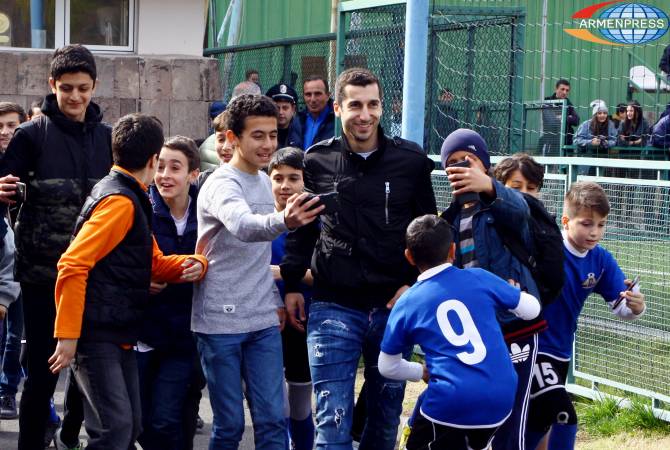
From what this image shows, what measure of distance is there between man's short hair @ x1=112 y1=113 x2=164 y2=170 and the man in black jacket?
813 millimetres

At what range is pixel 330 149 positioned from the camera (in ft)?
18.8

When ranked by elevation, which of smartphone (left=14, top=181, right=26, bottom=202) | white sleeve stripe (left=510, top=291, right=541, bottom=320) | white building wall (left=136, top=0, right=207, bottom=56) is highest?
white building wall (left=136, top=0, right=207, bottom=56)

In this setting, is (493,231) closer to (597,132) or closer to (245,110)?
(245,110)

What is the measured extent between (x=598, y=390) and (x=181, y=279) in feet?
11.7

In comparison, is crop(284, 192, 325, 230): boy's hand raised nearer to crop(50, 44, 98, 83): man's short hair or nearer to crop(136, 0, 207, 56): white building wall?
crop(50, 44, 98, 83): man's short hair

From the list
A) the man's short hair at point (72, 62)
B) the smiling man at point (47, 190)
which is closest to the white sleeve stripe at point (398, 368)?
the smiling man at point (47, 190)

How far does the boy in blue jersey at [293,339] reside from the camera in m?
6.05

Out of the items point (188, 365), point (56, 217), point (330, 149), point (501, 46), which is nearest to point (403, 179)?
point (330, 149)

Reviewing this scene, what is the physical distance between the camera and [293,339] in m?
6.30

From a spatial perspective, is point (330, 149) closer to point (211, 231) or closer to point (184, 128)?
point (211, 231)

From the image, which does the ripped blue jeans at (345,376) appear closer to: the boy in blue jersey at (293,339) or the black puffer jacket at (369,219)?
the black puffer jacket at (369,219)

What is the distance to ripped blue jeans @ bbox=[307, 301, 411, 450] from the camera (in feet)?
18.0

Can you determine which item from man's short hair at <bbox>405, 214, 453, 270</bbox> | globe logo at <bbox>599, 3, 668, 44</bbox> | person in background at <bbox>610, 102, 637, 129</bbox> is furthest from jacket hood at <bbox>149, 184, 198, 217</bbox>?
globe logo at <bbox>599, 3, 668, 44</bbox>

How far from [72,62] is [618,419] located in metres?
3.83
